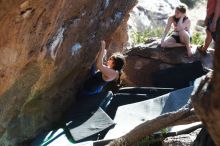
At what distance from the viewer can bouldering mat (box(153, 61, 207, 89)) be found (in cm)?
889

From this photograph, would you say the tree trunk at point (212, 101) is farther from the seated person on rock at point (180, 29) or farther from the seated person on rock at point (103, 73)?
the seated person on rock at point (180, 29)

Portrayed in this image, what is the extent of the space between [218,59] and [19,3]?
2450 mm

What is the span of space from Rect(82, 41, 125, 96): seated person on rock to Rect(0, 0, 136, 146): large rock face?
0.81 ft

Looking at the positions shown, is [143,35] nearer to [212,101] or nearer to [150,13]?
[150,13]

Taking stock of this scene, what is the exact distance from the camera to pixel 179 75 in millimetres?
9102

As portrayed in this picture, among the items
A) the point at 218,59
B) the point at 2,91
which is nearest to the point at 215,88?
the point at 218,59

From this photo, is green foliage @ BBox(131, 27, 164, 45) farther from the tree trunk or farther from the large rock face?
the tree trunk

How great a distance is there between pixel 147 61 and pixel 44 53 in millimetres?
3455

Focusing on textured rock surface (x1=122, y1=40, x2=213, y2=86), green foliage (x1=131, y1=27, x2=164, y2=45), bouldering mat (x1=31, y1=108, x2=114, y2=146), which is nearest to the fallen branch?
bouldering mat (x1=31, y1=108, x2=114, y2=146)

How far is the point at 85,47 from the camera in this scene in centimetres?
809

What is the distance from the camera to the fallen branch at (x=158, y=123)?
248 inches

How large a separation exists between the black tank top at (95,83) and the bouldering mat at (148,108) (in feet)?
1.38

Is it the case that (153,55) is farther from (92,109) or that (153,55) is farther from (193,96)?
(193,96)

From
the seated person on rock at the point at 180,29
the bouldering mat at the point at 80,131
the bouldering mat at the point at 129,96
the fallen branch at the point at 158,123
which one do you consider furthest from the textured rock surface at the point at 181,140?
the seated person on rock at the point at 180,29
